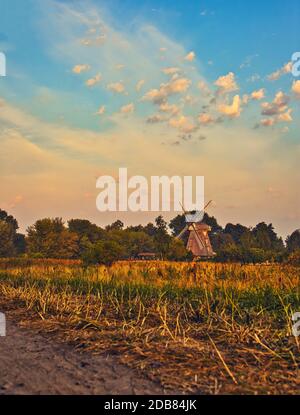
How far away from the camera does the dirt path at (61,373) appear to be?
157 inches

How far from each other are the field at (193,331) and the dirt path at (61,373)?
0.19 meters

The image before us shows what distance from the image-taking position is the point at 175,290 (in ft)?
32.2

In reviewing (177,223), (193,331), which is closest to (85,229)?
(177,223)

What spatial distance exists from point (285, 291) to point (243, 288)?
0.83 m

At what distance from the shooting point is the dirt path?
3998mm

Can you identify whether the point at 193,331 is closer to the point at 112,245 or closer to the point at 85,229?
the point at 112,245

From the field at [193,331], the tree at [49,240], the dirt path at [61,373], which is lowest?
the dirt path at [61,373]

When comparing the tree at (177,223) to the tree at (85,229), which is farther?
the tree at (177,223)

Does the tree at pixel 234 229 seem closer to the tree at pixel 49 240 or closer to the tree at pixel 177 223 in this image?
the tree at pixel 177 223

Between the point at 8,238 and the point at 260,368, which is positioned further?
the point at 8,238

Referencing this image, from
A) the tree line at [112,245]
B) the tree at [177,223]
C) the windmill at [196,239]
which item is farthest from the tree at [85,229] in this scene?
the tree at [177,223]

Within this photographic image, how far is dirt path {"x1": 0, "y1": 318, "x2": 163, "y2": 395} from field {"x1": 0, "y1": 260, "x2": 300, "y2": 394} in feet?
0.64
